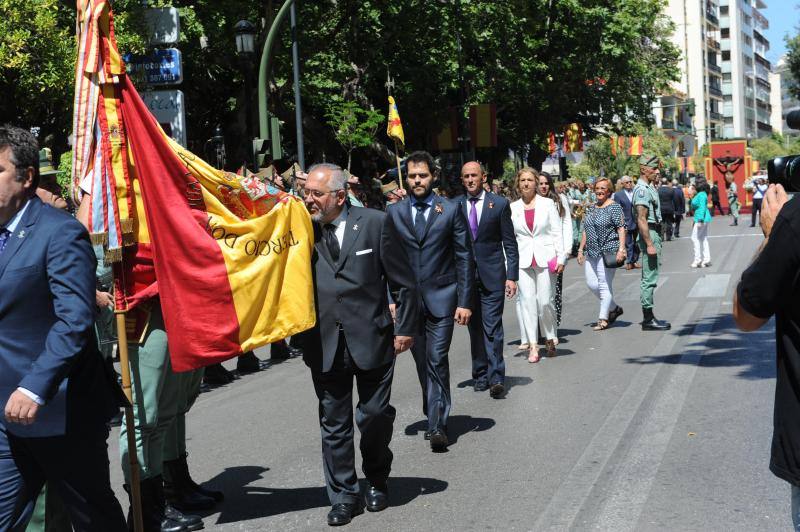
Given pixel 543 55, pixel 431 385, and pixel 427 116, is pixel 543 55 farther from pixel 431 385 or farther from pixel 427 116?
pixel 431 385

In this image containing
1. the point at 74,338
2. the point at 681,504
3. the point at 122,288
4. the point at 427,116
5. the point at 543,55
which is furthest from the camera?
the point at 543,55

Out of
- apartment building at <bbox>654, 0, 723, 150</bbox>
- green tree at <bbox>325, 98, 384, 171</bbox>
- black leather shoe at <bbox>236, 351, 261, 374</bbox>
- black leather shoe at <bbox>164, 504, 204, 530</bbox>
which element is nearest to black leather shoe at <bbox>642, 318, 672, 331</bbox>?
black leather shoe at <bbox>236, 351, 261, 374</bbox>

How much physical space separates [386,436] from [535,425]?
2001 mm

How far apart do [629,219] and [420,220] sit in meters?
12.9

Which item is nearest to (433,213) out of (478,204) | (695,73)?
(478,204)

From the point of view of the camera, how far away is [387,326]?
5.59m

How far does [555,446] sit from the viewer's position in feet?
21.8

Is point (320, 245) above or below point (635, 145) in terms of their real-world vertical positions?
below

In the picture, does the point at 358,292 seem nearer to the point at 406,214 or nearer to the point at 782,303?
the point at 406,214

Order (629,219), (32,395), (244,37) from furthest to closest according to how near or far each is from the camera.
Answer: (629,219) → (244,37) → (32,395)

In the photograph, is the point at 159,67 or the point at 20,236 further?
the point at 159,67

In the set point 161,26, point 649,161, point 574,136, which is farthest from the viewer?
point 574,136

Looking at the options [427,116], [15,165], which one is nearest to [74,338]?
[15,165]

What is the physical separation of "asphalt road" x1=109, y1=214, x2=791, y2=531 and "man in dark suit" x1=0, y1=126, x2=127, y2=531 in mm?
1660
